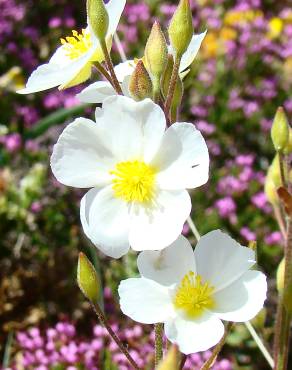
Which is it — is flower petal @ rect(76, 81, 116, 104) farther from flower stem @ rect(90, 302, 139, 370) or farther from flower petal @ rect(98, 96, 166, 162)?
flower stem @ rect(90, 302, 139, 370)

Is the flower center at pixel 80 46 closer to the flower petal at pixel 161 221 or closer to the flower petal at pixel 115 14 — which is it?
the flower petal at pixel 115 14

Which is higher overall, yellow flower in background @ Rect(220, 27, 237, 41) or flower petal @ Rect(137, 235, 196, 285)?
flower petal @ Rect(137, 235, 196, 285)

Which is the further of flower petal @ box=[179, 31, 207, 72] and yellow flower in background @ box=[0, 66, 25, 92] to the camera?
yellow flower in background @ box=[0, 66, 25, 92]

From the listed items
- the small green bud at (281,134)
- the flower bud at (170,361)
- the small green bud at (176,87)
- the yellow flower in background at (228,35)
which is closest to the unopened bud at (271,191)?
the small green bud at (281,134)

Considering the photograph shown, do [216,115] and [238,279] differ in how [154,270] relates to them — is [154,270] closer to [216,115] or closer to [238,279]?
[238,279]

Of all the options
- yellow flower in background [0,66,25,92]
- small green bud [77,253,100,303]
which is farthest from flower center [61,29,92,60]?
yellow flower in background [0,66,25,92]

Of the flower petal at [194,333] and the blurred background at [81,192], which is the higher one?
the flower petal at [194,333]

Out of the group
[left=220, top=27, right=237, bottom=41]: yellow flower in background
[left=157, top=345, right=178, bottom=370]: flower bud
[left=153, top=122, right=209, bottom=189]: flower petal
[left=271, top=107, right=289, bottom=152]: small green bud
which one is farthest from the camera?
[left=220, top=27, right=237, bottom=41]: yellow flower in background
